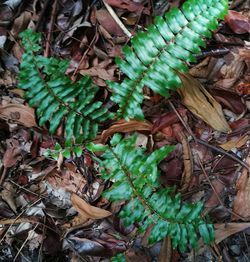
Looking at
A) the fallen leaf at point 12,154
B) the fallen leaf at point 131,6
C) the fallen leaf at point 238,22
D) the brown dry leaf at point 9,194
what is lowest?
the brown dry leaf at point 9,194

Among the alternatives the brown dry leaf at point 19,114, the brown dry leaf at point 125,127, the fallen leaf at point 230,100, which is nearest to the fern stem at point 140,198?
the brown dry leaf at point 125,127

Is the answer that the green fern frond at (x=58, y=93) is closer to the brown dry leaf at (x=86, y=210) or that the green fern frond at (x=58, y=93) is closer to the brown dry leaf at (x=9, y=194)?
the brown dry leaf at (x=86, y=210)

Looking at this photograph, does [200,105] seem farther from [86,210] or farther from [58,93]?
[86,210]

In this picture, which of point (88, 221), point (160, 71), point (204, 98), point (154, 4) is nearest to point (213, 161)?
point (204, 98)

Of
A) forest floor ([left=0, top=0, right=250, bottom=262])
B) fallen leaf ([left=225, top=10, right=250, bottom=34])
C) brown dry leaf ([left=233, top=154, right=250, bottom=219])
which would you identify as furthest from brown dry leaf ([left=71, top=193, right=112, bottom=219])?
fallen leaf ([left=225, top=10, right=250, bottom=34])

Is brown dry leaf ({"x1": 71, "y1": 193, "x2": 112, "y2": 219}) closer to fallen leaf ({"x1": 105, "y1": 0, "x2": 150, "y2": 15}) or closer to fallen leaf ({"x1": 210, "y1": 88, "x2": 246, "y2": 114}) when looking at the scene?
fallen leaf ({"x1": 210, "y1": 88, "x2": 246, "y2": 114})

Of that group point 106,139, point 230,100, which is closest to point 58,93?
point 106,139
